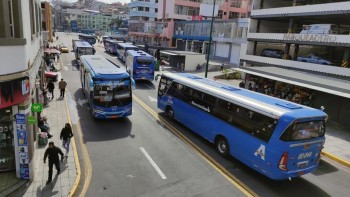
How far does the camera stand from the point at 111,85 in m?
16.4

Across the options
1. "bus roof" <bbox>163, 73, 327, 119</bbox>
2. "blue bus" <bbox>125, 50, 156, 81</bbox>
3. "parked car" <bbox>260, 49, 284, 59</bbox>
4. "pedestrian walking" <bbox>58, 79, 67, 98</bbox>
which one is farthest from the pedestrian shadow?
"parked car" <bbox>260, 49, 284, 59</bbox>

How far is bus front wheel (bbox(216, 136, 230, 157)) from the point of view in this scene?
1312 cm

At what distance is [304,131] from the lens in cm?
1037

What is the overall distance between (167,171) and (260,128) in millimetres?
4217

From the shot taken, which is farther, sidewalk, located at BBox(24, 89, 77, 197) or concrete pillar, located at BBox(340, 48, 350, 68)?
concrete pillar, located at BBox(340, 48, 350, 68)

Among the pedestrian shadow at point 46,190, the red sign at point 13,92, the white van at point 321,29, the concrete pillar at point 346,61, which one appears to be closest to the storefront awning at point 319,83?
the concrete pillar at point 346,61

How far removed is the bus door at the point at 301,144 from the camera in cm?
1011

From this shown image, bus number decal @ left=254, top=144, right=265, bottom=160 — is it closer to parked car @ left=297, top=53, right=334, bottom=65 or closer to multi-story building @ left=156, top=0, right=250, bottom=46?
parked car @ left=297, top=53, right=334, bottom=65

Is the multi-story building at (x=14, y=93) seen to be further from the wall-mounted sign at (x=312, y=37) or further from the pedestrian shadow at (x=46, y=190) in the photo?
the wall-mounted sign at (x=312, y=37)

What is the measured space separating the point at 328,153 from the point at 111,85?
1279cm

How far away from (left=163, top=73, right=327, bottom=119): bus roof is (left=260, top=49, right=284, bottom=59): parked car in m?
20.5

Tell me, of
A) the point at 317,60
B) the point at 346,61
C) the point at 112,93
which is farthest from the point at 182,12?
the point at 112,93

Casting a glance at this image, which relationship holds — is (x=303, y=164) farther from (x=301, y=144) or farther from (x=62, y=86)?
(x=62, y=86)

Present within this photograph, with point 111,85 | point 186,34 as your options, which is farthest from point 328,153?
point 186,34
